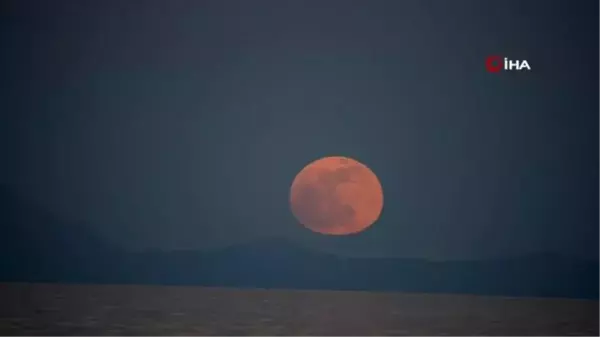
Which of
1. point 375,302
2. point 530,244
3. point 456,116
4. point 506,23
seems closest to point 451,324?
point 375,302

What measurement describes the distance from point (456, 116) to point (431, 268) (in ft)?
→ 2.65

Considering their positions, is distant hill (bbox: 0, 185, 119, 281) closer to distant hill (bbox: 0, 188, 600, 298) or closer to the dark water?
distant hill (bbox: 0, 188, 600, 298)

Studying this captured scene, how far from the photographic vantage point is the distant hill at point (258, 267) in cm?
352

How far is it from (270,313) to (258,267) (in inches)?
21.1

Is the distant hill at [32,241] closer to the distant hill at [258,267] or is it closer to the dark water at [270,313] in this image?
the distant hill at [258,267]

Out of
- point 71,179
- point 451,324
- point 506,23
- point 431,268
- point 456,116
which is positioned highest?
point 506,23

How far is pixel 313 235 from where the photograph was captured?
11.8 ft

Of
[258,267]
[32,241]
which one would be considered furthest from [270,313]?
[32,241]

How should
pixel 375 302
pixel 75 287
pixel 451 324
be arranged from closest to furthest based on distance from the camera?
pixel 451 324, pixel 375 302, pixel 75 287

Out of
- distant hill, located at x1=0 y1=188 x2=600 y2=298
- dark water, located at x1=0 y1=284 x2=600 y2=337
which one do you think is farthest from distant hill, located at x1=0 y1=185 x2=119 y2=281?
dark water, located at x1=0 y1=284 x2=600 y2=337

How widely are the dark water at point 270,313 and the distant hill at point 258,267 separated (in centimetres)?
7

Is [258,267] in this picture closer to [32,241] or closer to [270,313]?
[270,313]

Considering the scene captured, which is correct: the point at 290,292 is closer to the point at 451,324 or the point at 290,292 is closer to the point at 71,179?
the point at 451,324

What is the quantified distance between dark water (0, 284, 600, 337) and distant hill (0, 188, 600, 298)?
7 centimetres
